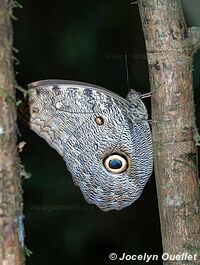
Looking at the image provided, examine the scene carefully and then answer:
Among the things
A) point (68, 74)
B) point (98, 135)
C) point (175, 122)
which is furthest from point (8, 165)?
point (68, 74)

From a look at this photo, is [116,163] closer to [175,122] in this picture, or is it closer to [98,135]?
[98,135]

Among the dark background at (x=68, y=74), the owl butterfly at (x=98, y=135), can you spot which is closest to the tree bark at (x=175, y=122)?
the owl butterfly at (x=98, y=135)

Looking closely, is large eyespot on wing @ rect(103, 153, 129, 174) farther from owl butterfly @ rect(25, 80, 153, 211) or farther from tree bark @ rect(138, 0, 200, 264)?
tree bark @ rect(138, 0, 200, 264)

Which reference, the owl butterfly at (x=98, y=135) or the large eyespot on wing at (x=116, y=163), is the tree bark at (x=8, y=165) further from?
the large eyespot on wing at (x=116, y=163)

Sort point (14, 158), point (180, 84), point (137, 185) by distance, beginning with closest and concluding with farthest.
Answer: point (14, 158) → point (180, 84) → point (137, 185)

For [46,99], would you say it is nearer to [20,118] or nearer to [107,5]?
[20,118]

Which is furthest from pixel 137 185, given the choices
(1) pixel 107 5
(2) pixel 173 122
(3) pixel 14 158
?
(1) pixel 107 5

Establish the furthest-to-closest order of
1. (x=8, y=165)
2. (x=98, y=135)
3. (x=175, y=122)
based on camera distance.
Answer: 1. (x=98, y=135)
2. (x=175, y=122)
3. (x=8, y=165)
